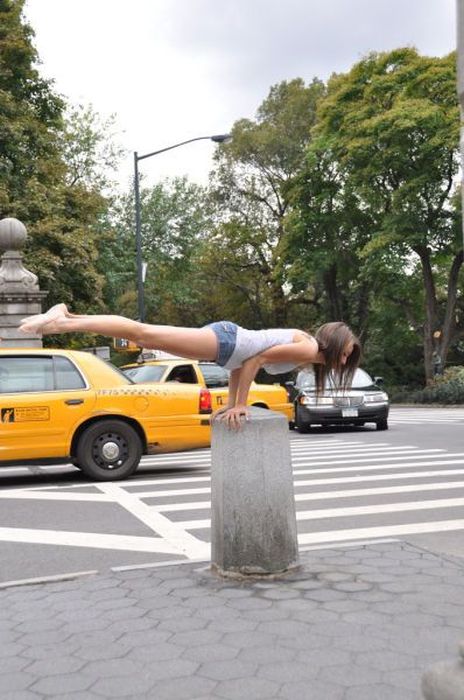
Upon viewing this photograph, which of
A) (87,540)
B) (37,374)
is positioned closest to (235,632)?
(87,540)

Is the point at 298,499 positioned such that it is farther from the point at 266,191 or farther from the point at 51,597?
the point at 266,191

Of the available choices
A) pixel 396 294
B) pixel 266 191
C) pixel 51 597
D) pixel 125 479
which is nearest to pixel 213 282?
pixel 266 191

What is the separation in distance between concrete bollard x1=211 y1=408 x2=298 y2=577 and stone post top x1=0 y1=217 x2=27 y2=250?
54.4 feet

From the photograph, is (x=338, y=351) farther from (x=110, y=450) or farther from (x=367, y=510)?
(x=110, y=450)

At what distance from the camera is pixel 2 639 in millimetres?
4070

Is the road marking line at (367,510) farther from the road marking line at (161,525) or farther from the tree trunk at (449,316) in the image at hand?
the tree trunk at (449,316)

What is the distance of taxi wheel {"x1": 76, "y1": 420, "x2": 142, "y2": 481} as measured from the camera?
1037cm

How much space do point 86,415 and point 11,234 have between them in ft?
37.1

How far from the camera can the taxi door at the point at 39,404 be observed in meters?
9.90

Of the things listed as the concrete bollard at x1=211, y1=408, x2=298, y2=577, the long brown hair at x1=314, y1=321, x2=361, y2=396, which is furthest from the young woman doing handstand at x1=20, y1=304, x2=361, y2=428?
the concrete bollard at x1=211, y1=408, x2=298, y2=577

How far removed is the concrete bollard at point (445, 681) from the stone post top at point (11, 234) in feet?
63.3

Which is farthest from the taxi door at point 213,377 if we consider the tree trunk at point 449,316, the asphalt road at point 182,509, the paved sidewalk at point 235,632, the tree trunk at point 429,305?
the tree trunk at point 449,316

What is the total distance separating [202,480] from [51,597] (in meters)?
5.70

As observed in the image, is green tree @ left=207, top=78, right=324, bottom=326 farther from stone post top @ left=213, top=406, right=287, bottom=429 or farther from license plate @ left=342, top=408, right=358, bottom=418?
stone post top @ left=213, top=406, right=287, bottom=429
